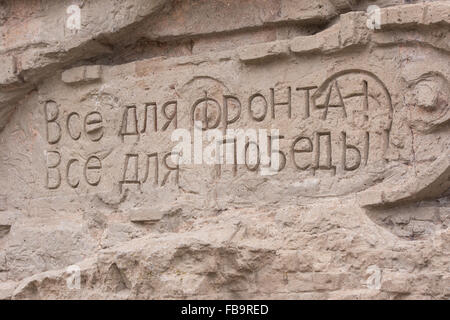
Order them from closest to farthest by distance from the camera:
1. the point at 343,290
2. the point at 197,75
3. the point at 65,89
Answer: the point at 343,290 < the point at 197,75 < the point at 65,89

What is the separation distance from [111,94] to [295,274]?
4.43 feet

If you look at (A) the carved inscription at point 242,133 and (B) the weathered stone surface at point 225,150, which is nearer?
(B) the weathered stone surface at point 225,150

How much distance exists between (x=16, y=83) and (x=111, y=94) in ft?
1.70

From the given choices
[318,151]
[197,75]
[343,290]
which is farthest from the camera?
[197,75]

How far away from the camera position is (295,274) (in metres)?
3.49

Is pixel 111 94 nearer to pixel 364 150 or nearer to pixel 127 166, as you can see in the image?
pixel 127 166

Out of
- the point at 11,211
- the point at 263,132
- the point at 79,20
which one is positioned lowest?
the point at 11,211

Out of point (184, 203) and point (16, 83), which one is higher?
point (16, 83)

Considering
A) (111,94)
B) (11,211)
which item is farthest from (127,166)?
(11,211)

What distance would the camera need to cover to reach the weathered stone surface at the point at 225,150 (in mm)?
3492

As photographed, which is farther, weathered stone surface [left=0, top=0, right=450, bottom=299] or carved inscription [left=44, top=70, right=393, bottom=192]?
carved inscription [left=44, top=70, right=393, bottom=192]

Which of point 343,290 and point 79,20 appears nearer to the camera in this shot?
point 343,290

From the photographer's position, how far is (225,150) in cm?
388

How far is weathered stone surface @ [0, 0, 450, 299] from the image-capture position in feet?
11.5
